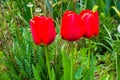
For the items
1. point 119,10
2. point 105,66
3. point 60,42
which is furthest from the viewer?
point 119,10

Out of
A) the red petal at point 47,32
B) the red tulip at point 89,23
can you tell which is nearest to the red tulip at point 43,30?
the red petal at point 47,32

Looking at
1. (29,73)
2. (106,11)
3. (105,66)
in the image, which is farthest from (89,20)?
(106,11)

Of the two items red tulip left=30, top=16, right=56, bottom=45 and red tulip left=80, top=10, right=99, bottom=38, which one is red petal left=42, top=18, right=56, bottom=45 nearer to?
red tulip left=30, top=16, right=56, bottom=45

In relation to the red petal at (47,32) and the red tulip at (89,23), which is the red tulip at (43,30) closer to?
the red petal at (47,32)

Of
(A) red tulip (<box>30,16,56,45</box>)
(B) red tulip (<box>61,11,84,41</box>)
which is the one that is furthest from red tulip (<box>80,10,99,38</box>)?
(A) red tulip (<box>30,16,56,45</box>)

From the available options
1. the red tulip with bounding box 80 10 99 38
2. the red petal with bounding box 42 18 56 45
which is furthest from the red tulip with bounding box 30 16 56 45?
the red tulip with bounding box 80 10 99 38

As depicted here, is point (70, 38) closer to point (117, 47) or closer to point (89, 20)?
point (89, 20)

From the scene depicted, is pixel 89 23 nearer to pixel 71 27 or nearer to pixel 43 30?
pixel 71 27

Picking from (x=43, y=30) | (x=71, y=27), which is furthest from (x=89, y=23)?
(x=43, y=30)

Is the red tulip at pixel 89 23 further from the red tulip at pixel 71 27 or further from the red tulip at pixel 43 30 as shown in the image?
Answer: the red tulip at pixel 43 30

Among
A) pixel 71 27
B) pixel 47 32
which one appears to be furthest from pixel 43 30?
pixel 71 27

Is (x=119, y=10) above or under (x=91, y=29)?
under
